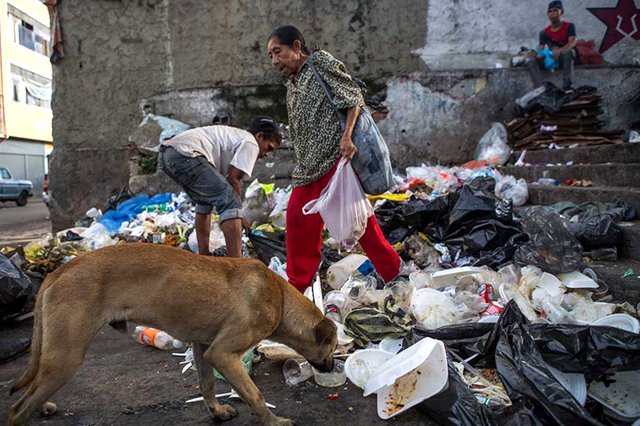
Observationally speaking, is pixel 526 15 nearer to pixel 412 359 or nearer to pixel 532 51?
pixel 532 51

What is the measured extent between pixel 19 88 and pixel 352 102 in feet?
103

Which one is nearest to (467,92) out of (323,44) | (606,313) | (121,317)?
(323,44)

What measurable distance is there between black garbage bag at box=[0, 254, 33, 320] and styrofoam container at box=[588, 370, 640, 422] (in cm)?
394

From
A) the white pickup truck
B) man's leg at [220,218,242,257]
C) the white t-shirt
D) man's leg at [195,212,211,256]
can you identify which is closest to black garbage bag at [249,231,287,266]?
man's leg at [195,212,211,256]

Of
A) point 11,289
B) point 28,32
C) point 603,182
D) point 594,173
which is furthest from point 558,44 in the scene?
point 28,32

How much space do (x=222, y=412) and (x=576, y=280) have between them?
2.65 m

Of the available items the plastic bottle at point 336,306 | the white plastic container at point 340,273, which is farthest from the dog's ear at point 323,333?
the white plastic container at point 340,273

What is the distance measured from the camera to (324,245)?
515 centimetres

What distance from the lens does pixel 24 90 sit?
28.9m

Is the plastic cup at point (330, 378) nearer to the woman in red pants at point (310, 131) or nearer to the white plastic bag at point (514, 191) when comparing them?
the woman in red pants at point (310, 131)

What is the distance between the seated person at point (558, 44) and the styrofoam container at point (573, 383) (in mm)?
6453

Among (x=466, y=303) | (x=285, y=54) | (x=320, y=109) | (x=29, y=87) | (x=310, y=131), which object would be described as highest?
(x=29, y=87)

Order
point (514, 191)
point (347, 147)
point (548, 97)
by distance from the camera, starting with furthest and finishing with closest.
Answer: point (548, 97) → point (514, 191) → point (347, 147)

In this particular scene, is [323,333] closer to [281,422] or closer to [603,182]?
[281,422]
